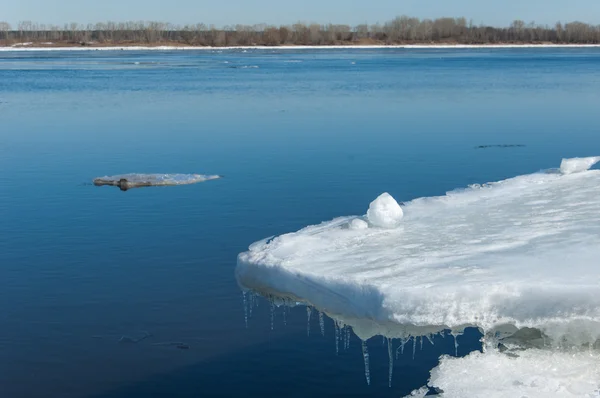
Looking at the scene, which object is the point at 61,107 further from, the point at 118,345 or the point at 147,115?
the point at 118,345

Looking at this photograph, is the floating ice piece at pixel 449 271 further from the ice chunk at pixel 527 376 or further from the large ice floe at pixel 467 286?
the ice chunk at pixel 527 376

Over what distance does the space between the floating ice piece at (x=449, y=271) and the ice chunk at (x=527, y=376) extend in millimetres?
150

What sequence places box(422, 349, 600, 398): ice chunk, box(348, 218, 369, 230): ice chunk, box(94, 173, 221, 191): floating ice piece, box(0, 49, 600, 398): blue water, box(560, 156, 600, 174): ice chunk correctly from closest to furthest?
box(422, 349, 600, 398): ice chunk < box(0, 49, 600, 398): blue water < box(348, 218, 369, 230): ice chunk < box(560, 156, 600, 174): ice chunk < box(94, 173, 221, 191): floating ice piece

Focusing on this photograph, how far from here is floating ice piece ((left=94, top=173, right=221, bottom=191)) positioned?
12.5m

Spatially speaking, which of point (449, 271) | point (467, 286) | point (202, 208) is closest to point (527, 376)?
point (467, 286)

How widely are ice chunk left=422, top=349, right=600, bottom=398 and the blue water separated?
0.97m

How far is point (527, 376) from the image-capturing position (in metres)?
4.83

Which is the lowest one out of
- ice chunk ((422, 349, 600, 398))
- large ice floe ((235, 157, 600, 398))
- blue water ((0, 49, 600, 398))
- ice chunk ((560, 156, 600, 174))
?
blue water ((0, 49, 600, 398))

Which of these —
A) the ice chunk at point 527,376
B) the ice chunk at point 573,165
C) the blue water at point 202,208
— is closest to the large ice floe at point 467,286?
the ice chunk at point 527,376

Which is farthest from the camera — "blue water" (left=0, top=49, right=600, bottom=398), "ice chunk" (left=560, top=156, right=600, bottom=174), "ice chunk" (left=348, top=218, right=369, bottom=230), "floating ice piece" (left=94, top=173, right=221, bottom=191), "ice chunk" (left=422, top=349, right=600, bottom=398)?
"floating ice piece" (left=94, top=173, right=221, bottom=191)

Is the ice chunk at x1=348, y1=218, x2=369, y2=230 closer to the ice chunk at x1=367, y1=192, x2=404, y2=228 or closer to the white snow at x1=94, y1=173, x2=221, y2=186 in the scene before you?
the ice chunk at x1=367, y1=192, x2=404, y2=228

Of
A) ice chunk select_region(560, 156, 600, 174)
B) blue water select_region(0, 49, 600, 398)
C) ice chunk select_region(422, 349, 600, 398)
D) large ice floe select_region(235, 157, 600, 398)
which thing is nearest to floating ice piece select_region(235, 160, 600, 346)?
large ice floe select_region(235, 157, 600, 398)

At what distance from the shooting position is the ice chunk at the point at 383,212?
6.48 metres

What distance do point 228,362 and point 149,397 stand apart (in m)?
0.71
